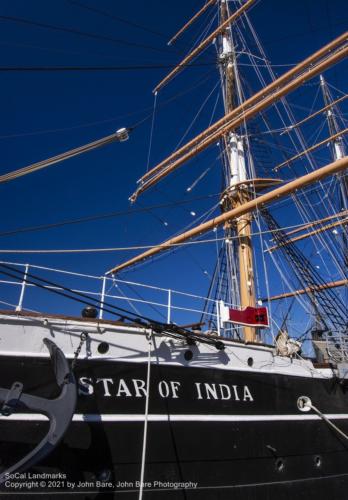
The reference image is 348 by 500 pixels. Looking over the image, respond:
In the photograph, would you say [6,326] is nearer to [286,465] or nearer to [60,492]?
[60,492]

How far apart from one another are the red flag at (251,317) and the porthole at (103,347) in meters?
3.45

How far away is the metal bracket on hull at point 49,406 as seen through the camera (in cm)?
398

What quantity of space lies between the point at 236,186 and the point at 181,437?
10.4 m

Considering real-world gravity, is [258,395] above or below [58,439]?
above

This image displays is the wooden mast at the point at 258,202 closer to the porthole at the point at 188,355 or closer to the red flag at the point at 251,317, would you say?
the red flag at the point at 251,317

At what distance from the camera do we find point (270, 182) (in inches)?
579

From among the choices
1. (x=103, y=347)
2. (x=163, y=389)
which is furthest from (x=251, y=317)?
(x=103, y=347)

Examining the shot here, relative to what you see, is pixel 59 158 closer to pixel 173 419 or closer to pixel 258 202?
pixel 173 419

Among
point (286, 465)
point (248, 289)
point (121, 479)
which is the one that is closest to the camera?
point (121, 479)

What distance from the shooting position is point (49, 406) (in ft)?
14.3

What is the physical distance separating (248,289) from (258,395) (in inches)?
192

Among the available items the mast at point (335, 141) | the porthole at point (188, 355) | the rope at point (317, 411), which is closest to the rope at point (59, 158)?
the porthole at point (188, 355)

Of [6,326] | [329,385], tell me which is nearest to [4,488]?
[6,326]

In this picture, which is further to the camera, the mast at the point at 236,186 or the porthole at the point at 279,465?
the mast at the point at 236,186
